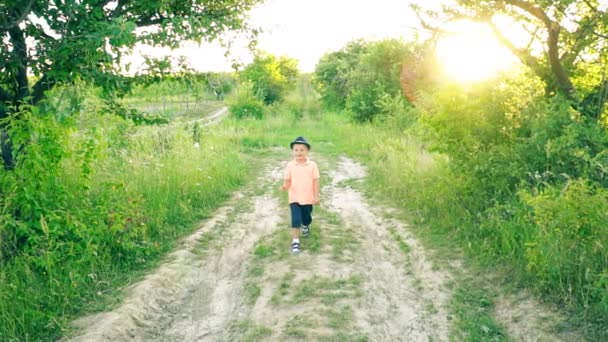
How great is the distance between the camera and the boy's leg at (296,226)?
7047 millimetres

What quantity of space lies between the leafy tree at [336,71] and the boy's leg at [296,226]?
25.3m

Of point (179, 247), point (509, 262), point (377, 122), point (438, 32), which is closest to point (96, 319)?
point (179, 247)

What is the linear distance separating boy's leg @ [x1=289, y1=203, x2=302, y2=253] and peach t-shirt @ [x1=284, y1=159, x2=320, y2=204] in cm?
12

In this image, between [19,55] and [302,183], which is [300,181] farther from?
[19,55]

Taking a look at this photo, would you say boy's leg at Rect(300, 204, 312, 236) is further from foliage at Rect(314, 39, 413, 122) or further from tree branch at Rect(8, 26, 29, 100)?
foliage at Rect(314, 39, 413, 122)

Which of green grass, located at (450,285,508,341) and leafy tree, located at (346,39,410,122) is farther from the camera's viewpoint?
leafy tree, located at (346,39,410,122)

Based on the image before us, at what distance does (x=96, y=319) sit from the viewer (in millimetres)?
5023

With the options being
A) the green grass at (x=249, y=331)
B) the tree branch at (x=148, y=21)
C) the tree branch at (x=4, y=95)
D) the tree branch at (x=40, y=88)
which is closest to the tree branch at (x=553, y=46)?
the tree branch at (x=148, y=21)

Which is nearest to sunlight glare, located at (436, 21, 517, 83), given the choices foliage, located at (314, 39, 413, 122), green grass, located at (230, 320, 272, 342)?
green grass, located at (230, 320, 272, 342)

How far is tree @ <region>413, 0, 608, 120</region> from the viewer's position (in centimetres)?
747

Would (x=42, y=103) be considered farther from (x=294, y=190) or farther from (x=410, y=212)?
(x=410, y=212)

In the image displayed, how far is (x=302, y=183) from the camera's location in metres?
7.31

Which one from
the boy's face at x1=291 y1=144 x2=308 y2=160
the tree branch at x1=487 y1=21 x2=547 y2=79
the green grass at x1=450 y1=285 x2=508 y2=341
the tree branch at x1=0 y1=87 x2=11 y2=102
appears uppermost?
the tree branch at x1=487 y1=21 x2=547 y2=79

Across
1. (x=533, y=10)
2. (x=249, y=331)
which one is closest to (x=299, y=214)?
(x=249, y=331)
